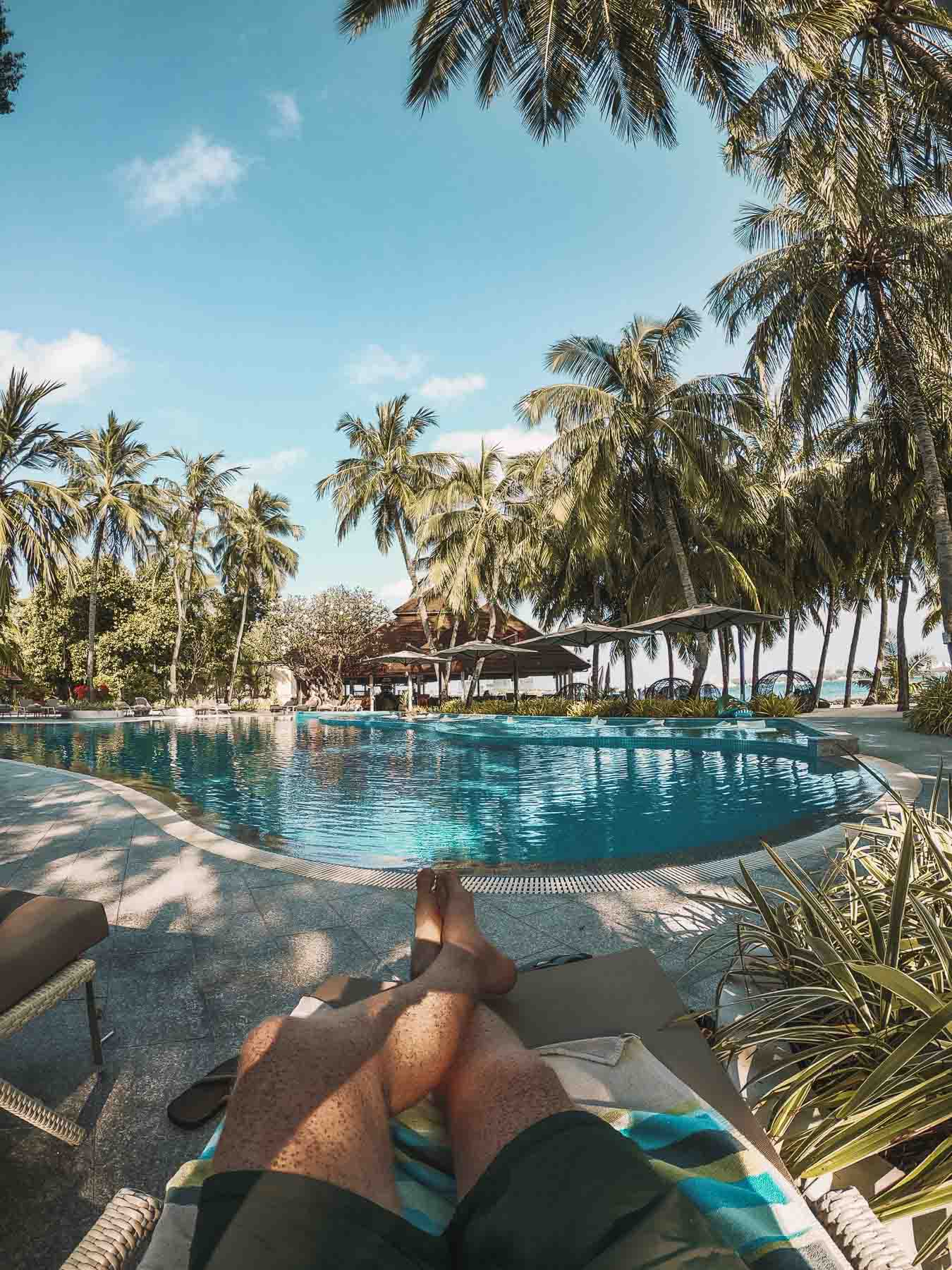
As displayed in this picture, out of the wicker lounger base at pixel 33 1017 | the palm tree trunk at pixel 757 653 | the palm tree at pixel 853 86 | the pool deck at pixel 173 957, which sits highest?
the palm tree at pixel 853 86

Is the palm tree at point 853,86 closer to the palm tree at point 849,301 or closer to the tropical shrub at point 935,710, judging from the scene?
the palm tree at point 849,301

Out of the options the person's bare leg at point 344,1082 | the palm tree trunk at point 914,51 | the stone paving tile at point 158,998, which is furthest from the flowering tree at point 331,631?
the person's bare leg at point 344,1082

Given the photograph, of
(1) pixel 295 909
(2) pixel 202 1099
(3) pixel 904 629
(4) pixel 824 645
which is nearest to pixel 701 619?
(3) pixel 904 629

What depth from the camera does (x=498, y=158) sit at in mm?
9086

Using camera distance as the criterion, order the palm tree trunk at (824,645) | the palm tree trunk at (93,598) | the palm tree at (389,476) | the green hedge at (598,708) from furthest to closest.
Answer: the palm tree at (389,476), the palm tree trunk at (93,598), the palm tree trunk at (824,645), the green hedge at (598,708)

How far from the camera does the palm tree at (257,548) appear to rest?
30.8 m

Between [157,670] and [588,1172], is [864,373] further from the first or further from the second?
[157,670]

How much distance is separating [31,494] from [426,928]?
1830cm

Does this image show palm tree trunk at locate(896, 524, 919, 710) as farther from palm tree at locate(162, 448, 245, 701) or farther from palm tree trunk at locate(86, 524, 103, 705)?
palm tree trunk at locate(86, 524, 103, 705)

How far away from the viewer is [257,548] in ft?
102

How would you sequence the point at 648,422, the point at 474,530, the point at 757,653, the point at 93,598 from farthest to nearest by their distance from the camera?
the point at 757,653 < the point at 93,598 < the point at 474,530 < the point at 648,422

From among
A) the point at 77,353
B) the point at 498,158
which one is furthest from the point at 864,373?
the point at 77,353

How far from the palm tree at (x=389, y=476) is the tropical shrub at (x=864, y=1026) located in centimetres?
2235

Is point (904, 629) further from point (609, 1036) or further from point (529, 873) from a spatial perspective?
point (609, 1036)
